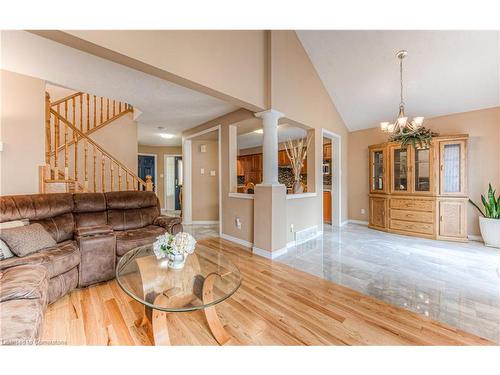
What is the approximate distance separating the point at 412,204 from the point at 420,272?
210 cm

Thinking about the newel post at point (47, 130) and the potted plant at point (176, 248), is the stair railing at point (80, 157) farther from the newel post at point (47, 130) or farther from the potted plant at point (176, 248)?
the potted plant at point (176, 248)

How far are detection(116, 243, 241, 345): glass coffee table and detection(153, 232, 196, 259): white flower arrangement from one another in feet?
0.38

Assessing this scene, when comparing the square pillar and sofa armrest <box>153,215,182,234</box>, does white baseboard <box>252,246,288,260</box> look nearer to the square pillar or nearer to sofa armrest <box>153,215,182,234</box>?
the square pillar

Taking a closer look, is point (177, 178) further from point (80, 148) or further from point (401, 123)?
point (401, 123)

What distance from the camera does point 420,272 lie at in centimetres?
256

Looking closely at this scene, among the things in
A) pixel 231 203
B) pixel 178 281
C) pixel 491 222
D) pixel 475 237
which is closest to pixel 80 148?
pixel 231 203

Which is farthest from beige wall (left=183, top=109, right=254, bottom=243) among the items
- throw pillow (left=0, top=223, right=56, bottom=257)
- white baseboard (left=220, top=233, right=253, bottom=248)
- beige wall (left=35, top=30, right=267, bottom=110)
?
throw pillow (left=0, top=223, right=56, bottom=257)

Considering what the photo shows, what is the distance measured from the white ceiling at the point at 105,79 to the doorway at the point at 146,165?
306 centimetres


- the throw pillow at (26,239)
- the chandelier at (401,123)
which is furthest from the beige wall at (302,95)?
the throw pillow at (26,239)

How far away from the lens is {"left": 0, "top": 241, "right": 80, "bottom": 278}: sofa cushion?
1746 mm

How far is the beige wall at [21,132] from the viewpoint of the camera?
261 cm
